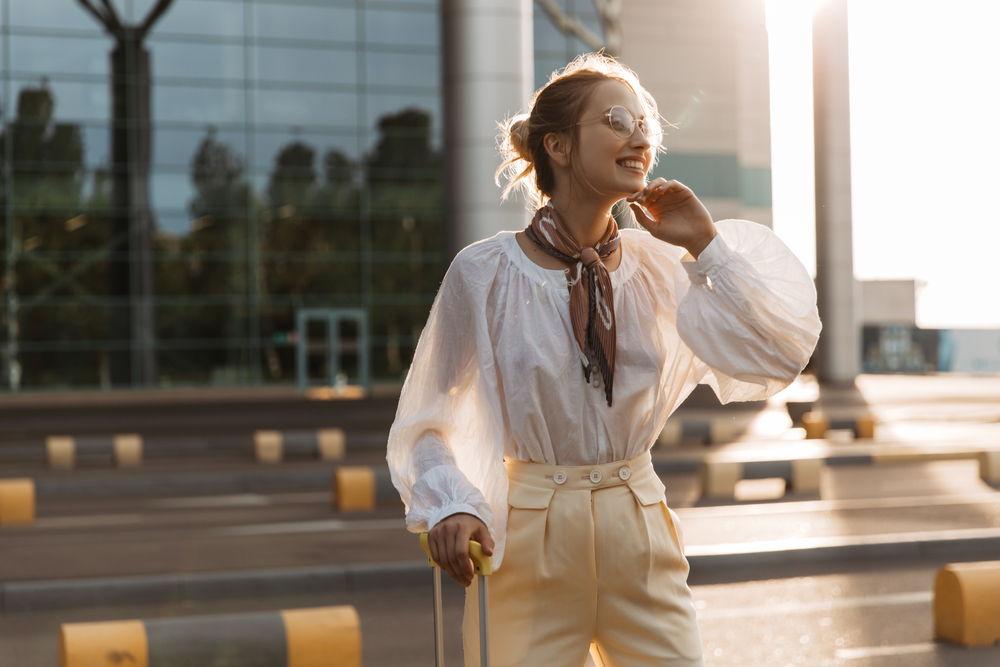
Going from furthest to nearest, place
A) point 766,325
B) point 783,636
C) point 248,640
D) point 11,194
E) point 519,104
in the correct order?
1. point 11,194
2. point 519,104
3. point 783,636
4. point 248,640
5. point 766,325

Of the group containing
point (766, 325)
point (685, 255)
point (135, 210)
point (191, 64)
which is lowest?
point (766, 325)

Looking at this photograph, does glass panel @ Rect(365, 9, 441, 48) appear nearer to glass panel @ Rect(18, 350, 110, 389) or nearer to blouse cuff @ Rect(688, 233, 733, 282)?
glass panel @ Rect(18, 350, 110, 389)

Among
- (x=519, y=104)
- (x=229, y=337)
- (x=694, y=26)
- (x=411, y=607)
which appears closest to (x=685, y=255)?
(x=411, y=607)

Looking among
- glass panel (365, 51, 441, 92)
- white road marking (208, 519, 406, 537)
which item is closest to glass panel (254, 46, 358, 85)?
glass panel (365, 51, 441, 92)

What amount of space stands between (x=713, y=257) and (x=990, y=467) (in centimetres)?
1180

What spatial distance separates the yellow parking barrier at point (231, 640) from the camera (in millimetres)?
4727

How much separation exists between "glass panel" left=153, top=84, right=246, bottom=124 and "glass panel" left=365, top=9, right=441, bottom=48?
437 centimetres

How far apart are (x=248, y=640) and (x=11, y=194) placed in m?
28.0

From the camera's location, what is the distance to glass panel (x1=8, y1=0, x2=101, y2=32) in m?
29.4

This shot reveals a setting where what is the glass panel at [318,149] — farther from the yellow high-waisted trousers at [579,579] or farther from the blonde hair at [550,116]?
the yellow high-waisted trousers at [579,579]

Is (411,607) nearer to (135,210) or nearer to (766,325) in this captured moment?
(766,325)

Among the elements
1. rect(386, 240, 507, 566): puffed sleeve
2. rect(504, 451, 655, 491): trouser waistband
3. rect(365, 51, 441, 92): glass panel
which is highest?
rect(365, 51, 441, 92): glass panel

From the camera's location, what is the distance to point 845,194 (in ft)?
112

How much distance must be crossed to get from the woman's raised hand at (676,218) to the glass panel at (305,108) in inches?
1188
